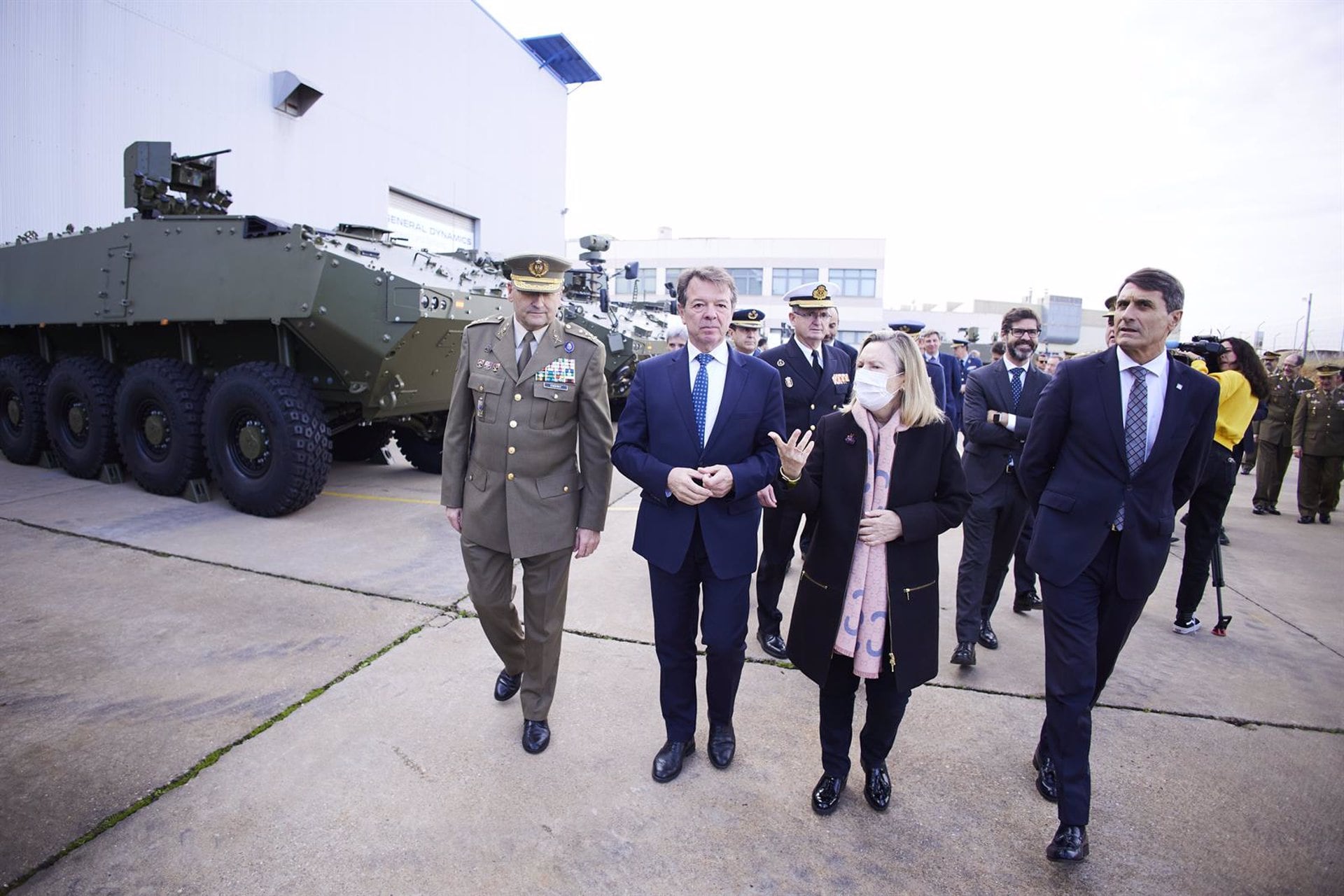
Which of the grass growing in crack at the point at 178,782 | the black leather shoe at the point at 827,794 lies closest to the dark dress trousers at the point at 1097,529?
the black leather shoe at the point at 827,794

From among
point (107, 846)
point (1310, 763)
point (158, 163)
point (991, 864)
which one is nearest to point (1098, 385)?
point (991, 864)

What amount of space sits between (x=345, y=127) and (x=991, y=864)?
17.0 meters

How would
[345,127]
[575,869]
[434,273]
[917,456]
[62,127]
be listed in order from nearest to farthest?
[575,869], [917,456], [434,273], [62,127], [345,127]

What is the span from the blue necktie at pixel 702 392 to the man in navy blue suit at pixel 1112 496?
1234 mm

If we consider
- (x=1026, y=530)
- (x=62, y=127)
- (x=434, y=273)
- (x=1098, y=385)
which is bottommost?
(x=1026, y=530)

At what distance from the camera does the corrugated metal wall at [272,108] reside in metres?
10.0

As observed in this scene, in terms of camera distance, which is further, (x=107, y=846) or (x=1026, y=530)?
(x=1026, y=530)

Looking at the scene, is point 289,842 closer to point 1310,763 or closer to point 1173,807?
point 1173,807

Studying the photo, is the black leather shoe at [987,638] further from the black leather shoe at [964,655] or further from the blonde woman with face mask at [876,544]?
the blonde woman with face mask at [876,544]

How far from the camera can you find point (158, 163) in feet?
22.1

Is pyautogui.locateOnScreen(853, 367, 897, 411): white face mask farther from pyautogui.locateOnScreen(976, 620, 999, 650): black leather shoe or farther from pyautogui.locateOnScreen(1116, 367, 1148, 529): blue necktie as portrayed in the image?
pyautogui.locateOnScreen(976, 620, 999, 650): black leather shoe

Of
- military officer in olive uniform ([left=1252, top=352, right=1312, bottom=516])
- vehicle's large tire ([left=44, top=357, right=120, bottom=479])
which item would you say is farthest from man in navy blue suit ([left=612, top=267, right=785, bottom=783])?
military officer in olive uniform ([left=1252, top=352, right=1312, bottom=516])

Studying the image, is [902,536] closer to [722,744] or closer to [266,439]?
[722,744]

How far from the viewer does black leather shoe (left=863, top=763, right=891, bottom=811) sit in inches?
98.5
